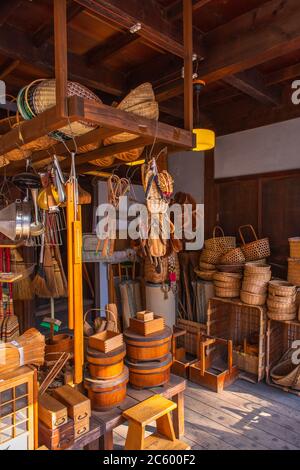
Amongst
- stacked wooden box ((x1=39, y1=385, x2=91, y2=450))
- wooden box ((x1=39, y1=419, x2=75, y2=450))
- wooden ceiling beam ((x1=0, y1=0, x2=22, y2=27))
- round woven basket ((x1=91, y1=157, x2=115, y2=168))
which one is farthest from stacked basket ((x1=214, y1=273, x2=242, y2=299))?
wooden ceiling beam ((x1=0, y1=0, x2=22, y2=27))

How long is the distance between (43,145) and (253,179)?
98.0 inches

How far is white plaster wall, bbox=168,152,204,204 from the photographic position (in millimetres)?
4297

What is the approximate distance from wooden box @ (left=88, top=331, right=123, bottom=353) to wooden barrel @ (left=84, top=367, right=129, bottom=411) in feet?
0.53

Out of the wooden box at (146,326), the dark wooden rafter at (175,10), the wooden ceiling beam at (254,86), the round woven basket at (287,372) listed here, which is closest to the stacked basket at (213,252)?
the round woven basket at (287,372)

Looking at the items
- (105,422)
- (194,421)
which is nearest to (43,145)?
(105,422)

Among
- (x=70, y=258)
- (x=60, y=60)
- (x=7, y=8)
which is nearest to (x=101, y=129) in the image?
(x=60, y=60)

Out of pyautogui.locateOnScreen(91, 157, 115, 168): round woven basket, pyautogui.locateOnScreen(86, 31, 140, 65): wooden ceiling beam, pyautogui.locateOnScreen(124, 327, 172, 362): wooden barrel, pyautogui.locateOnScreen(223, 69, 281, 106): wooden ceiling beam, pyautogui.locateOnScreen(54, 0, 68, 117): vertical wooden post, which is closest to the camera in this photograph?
pyautogui.locateOnScreen(54, 0, 68, 117): vertical wooden post

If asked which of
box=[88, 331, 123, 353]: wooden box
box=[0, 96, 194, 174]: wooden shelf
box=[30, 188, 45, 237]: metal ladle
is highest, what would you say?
box=[0, 96, 194, 174]: wooden shelf

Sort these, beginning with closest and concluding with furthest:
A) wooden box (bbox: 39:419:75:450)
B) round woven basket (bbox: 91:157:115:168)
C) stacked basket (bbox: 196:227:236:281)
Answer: wooden box (bbox: 39:419:75:450) → round woven basket (bbox: 91:157:115:168) → stacked basket (bbox: 196:227:236:281)

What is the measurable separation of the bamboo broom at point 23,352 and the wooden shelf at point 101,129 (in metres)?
1.01

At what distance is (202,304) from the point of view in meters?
3.76

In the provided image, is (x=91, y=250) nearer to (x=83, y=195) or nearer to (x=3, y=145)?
(x=83, y=195)

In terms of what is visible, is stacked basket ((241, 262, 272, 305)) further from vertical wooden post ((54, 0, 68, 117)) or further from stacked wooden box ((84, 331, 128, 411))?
vertical wooden post ((54, 0, 68, 117))

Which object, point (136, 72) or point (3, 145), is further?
point (136, 72)
